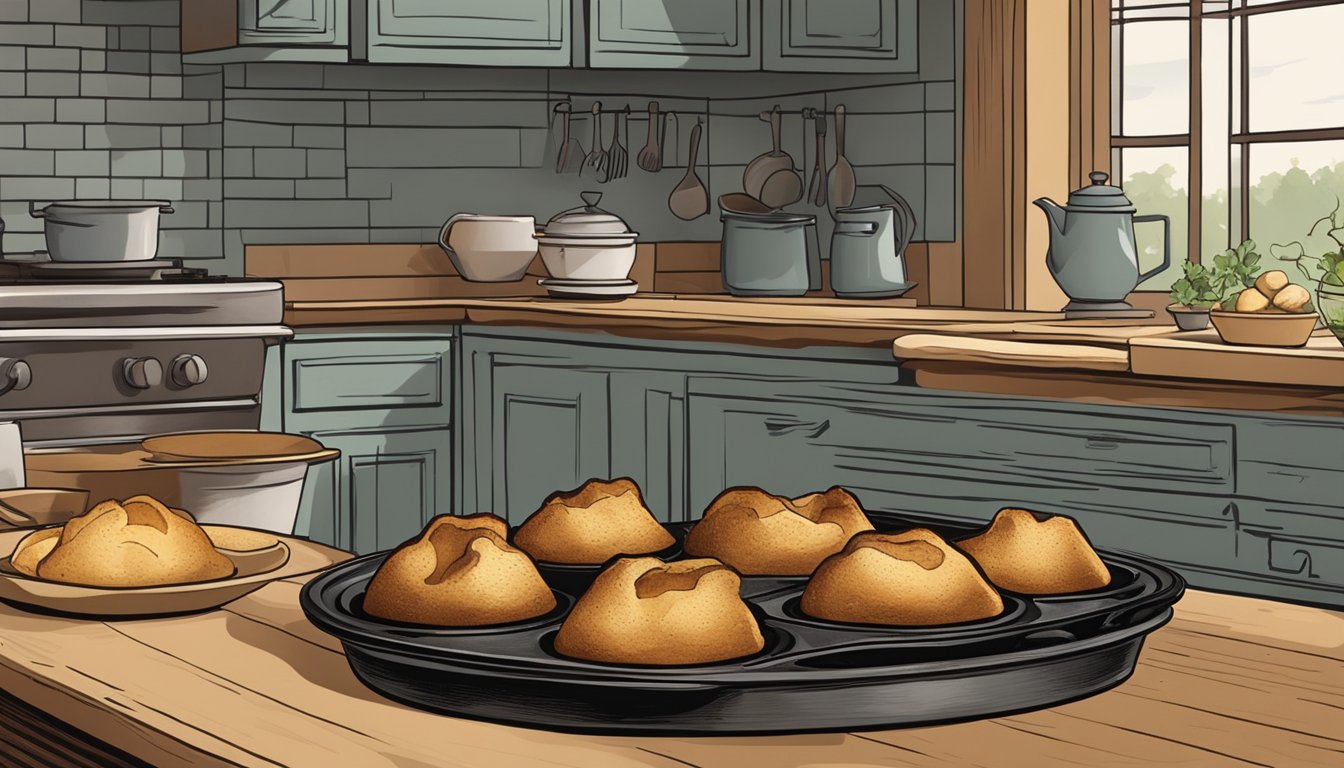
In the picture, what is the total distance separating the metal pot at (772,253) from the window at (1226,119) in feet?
2.46

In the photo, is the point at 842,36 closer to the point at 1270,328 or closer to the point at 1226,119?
the point at 1226,119

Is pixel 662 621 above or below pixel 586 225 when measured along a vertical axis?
below

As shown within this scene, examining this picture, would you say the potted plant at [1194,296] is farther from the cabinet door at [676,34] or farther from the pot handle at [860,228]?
the cabinet door at [676,34]

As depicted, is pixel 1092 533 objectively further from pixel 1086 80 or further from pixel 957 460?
pixel 1086 80

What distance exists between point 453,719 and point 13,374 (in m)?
2.77

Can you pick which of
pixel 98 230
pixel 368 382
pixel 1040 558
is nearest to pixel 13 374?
pixel 98 230

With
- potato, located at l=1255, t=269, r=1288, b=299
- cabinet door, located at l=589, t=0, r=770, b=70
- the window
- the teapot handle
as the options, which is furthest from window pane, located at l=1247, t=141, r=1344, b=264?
cabinet door, located at l=589, t=0, r=770, b=70

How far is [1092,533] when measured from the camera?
2.72 meters

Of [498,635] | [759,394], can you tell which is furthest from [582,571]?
[759,394]

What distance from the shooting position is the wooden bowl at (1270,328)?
250 cm

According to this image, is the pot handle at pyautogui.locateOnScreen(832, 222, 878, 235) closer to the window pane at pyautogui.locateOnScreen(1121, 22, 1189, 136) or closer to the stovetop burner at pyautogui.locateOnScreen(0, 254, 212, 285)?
the window pane at pyautogui.locateOnScreen(1121, 22, 1189, 136)

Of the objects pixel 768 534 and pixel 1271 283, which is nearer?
pixel 768 534

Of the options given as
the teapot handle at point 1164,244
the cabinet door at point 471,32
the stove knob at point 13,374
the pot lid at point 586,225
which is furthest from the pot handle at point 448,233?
the teapot handle at point 1164,244

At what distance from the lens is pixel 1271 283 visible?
2586 millimetres
